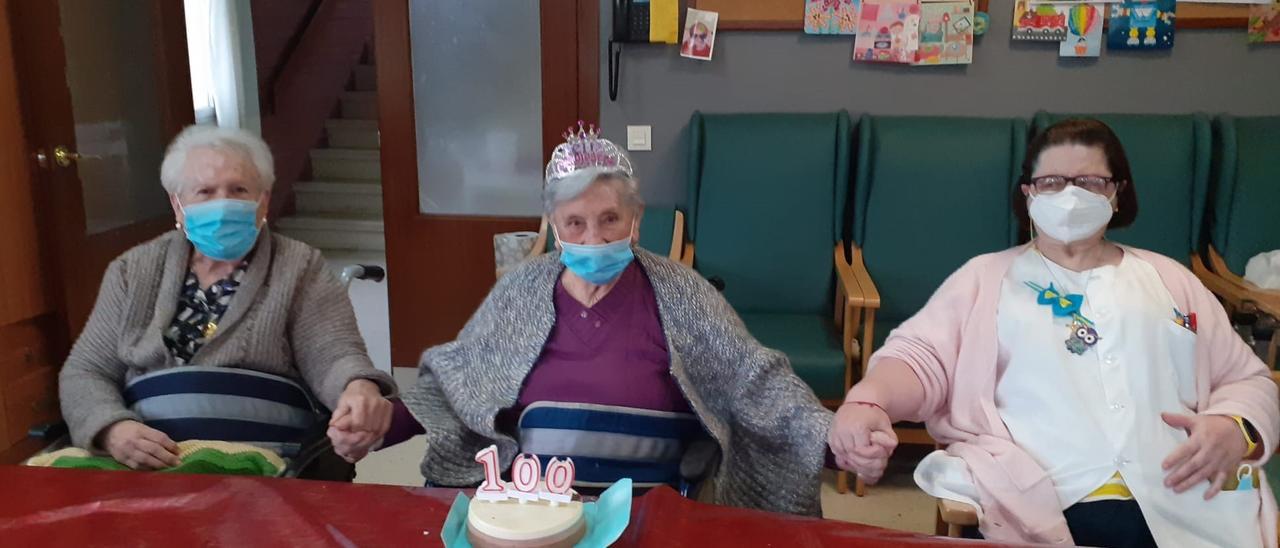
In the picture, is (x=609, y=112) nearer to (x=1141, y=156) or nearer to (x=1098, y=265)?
(x=1141, y=156)

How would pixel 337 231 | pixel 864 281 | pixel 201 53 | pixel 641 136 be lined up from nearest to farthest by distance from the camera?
pixel 864 281 → pixel 641 136 → pixel 201 53 → pixel 337 231

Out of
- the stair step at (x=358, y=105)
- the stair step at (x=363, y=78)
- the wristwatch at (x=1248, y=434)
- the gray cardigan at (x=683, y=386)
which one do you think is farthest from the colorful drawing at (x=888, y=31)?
the stair step at (x=363, y=78)

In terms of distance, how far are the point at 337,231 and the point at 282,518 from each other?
5.26 meters

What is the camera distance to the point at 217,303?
1706 mm

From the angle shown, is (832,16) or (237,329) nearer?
(237,329)

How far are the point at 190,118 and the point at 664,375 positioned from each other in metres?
2.69

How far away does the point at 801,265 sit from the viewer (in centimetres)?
305

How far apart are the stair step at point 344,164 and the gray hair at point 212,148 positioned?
15.9 ft

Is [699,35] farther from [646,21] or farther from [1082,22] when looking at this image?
[1082,22]

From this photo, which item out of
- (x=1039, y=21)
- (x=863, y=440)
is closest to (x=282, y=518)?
(x=863, y=440)

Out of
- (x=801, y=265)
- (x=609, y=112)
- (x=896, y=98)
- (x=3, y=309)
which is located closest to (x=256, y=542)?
(x=3, y=309)

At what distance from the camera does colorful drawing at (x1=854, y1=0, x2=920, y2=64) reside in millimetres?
3143

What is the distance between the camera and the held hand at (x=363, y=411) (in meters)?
1.41

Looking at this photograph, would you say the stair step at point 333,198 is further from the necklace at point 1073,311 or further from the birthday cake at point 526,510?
the birthday cake at point 526,510
